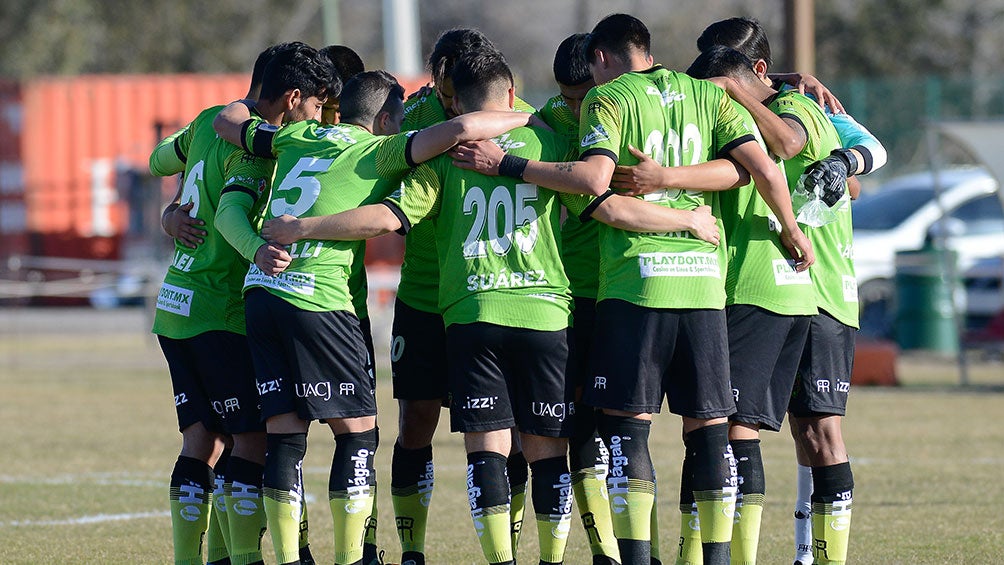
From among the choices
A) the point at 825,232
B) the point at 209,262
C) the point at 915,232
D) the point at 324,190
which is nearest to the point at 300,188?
the point at 324,190

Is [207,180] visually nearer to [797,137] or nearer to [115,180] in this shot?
[797,137]

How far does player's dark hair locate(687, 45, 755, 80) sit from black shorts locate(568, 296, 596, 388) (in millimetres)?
1114

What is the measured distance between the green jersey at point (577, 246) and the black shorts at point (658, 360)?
1.85 feet

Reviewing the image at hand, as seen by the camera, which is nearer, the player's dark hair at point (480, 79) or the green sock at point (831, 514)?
the player's dark hair at point (480, 79)

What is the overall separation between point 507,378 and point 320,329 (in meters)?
0.79

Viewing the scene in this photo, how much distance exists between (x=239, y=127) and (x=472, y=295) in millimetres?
1295

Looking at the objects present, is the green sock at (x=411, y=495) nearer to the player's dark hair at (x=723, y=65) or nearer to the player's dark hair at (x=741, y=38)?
the player's dark hair at (x=723, y=65)

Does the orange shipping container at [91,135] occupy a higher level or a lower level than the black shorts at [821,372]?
higher

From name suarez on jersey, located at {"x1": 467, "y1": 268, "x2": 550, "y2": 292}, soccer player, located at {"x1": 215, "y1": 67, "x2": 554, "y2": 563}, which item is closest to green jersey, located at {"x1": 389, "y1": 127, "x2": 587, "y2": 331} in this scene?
name suarez on jersey, located at {"x1": 467, "y1": 268, "x2": 550, "y2": 292}

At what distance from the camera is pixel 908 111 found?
3136cm

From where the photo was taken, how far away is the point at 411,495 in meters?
6.69

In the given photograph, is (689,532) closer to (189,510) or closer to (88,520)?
(189,510)

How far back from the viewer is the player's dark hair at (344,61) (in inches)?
267

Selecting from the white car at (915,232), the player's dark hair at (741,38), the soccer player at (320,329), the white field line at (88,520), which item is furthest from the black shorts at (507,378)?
the white car at (915,232)
